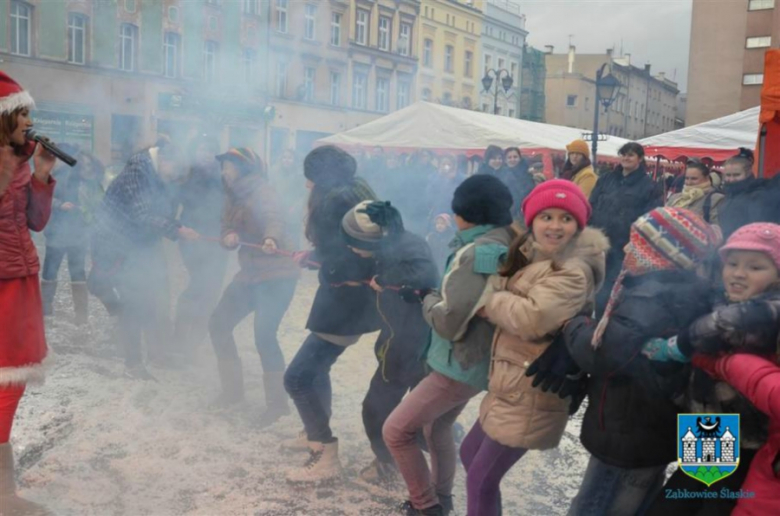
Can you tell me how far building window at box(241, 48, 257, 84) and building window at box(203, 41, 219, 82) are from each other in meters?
0.31

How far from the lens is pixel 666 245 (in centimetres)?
226

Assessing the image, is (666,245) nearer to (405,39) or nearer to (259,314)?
(259,314)

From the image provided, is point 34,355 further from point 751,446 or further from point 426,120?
point 426,120

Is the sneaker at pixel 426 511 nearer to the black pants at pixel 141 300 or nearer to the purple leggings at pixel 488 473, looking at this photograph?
the purple leggings at pixel 488 473

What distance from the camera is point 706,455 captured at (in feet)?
6.99

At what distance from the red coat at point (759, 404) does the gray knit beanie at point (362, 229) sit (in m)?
1.72

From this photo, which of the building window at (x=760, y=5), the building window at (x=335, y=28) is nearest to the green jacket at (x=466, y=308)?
the building window at (x=335, y=28)

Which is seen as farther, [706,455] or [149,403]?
[149,403]

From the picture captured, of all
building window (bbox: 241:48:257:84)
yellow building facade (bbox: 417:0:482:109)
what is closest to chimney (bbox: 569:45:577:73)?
yellow building facade (bbox: 417:0:482:109)

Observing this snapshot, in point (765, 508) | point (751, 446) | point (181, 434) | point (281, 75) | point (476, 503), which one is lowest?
point (181, 434)

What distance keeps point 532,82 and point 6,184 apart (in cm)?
5308

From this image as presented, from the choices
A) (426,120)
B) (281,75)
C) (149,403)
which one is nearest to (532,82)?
(426,120)

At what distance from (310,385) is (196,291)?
7.41ft

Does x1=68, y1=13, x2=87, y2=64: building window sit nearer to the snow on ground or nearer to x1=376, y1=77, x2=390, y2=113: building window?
the snow on ground
